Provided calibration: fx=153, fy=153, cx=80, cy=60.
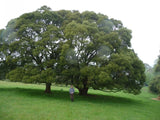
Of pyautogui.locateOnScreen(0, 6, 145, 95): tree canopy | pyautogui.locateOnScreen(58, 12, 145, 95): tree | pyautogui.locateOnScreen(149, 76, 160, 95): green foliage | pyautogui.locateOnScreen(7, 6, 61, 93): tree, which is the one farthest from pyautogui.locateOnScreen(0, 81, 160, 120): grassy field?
pyautogui.locateOnScreen(149, 76, 160, 95): green foliage

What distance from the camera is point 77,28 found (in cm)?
1406

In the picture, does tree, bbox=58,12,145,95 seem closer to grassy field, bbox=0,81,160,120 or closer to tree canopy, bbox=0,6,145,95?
tree canopy, bbox=0,6,145,95

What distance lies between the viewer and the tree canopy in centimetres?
1378

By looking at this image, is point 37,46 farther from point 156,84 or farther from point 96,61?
point 156,84

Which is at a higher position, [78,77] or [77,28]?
[77,28]

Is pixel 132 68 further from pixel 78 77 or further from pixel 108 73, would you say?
pixel 78 77

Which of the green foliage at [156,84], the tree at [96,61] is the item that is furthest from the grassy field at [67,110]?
the green foliage at [156,84]

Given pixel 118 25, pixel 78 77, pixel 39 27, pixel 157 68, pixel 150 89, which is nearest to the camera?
pixel 78 77

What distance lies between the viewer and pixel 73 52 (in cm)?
1361

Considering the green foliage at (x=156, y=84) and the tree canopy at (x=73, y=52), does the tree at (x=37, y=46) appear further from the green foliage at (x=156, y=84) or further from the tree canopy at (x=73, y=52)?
the green foliage at (x=156, y=84)

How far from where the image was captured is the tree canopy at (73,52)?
1378cm

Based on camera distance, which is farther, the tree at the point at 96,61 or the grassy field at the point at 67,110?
the tree at the point at 96,61

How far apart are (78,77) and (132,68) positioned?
5.05m

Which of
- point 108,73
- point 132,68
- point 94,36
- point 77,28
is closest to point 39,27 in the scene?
point 77,28
